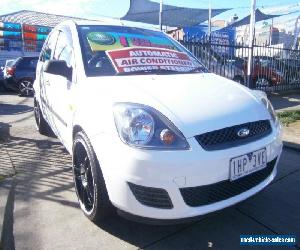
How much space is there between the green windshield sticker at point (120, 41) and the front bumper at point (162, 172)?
1.33 metres

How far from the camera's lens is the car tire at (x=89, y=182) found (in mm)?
2449

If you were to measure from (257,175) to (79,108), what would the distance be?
1.53 m

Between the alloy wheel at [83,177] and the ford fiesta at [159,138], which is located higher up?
the ford fiesta at [159,138]

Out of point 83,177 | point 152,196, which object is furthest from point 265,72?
point 152,196

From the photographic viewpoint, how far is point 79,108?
2.83 meters

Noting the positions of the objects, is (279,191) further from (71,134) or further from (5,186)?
(5,186)

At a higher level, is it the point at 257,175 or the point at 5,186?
the point at 257,175

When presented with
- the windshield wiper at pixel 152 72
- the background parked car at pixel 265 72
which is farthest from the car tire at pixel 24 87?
the windshield wiper at pixel 152 72

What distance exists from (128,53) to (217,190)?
1632 millimetres

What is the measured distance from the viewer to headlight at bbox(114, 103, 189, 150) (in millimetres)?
2232

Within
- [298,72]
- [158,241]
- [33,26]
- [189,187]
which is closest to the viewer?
[189,187]

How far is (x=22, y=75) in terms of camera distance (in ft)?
38.4

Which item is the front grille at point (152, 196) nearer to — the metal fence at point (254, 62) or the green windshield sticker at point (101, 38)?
the green windshield sticker at point (101, 38)

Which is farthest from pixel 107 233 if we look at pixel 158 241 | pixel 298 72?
pixel 298 72
